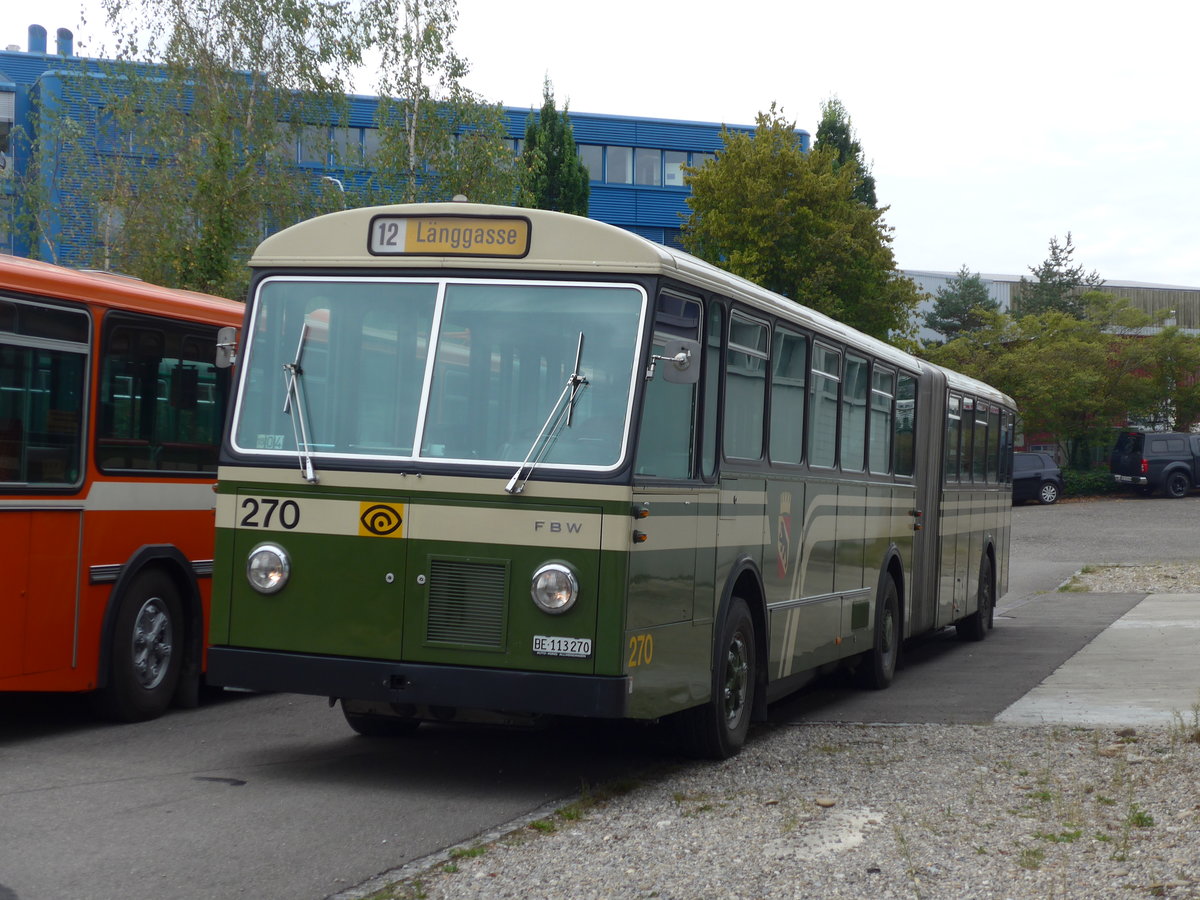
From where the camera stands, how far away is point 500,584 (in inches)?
295

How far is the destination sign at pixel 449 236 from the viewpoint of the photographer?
7.80 meters

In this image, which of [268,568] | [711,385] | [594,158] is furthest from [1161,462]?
[268,568]

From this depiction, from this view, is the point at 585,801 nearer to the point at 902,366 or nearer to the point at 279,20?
the point at 902,366

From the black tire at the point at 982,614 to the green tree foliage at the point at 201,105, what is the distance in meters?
18.0

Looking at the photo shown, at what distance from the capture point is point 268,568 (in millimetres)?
7816

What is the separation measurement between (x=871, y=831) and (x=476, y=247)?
3.44 m

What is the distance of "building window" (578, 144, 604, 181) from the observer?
5969 cm

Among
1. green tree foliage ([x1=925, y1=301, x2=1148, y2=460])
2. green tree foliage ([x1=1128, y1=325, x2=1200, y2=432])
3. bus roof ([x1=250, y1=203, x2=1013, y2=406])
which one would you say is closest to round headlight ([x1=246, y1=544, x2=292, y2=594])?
bus roof ([x1=250, y1=203, x2=1013, y2=406])

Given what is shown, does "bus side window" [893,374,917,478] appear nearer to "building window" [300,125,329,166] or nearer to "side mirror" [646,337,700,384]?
"side mirror" [646,337,700,384]

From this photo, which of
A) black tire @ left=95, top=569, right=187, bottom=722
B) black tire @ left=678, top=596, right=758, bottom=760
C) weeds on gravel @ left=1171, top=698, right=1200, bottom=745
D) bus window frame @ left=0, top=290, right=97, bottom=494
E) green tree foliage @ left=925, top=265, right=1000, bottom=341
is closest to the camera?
black tire @ left=678, top=596, right=758, bottom=760

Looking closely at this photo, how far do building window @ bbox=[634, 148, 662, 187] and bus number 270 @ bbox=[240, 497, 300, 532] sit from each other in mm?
53322

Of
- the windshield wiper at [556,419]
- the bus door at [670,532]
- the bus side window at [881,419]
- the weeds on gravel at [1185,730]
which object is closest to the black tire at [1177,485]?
the bus side window at [881,419]

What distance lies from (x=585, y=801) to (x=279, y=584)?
188 cm

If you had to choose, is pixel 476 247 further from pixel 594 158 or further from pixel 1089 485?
pixel 594 158
